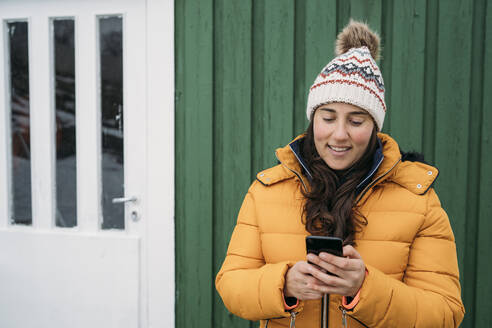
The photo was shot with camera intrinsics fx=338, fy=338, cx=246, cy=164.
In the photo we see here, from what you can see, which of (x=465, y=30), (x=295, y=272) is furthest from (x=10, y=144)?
(x=465, y=30)

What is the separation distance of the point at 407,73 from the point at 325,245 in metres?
1.63

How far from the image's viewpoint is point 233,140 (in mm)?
2320

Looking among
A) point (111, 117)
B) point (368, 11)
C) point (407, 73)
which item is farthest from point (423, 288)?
point (111, 117)

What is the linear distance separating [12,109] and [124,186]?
3.60 ft

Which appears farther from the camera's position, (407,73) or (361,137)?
(407,73)

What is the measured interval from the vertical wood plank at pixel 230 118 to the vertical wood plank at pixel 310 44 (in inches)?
12.7

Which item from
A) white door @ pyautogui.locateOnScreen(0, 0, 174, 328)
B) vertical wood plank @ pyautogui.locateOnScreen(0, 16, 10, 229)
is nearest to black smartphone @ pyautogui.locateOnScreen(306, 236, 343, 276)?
white door @ pyautogui.locateOnScreen(0, 0, 174, 328)

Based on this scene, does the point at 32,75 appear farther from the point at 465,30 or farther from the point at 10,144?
the point at 465,30

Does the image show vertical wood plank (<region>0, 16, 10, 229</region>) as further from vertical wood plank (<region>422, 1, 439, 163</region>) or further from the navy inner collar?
vertical wood plank (<region>422, 1, 439, 163</region>)

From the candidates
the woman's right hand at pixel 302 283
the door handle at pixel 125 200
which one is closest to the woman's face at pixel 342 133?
the woman's right hand at pixel 302 283

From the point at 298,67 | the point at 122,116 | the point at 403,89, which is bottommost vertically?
the point at 122,116

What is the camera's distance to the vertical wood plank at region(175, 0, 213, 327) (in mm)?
2312

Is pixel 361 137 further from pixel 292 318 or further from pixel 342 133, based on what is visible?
pixel 292 318

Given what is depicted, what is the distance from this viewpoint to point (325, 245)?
0.96 m
